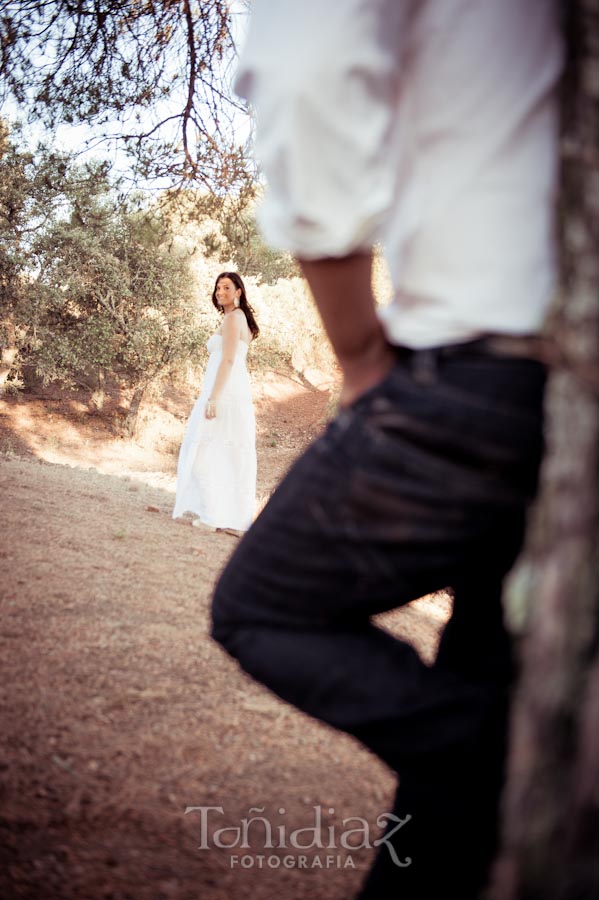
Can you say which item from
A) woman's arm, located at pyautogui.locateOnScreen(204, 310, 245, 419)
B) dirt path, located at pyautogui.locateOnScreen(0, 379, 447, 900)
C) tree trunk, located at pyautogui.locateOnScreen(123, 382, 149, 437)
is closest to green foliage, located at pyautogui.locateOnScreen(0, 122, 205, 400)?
tree trunk, located at pyautogui.locateOnScreen(123, 382, 149, 437)

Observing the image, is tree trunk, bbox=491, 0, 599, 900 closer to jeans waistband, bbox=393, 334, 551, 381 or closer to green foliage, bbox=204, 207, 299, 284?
jeans waistband, bbox=393, 334, 551, 381

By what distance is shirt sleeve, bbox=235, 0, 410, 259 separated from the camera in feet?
2.58

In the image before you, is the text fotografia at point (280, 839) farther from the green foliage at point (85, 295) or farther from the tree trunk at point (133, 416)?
the tree trunk at point (133, 416)

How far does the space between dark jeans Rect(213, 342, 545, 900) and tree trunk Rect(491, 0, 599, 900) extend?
0.11m

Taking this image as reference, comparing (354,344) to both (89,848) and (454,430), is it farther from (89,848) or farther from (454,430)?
(89,848)

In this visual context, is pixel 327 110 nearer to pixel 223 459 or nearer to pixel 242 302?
pixel 223 459

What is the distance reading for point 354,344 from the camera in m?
0.96

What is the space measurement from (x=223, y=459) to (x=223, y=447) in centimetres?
12

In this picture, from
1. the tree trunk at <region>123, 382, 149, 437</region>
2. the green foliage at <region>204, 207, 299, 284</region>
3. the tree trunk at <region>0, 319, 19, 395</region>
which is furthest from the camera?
the tree trunk at <region>123, 382, 149, 437</region>

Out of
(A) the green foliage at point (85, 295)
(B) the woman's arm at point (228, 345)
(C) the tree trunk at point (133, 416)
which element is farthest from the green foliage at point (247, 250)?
(C) the tree trunk at point (133, 416)

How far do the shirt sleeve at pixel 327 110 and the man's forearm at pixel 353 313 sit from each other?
0.03 metres

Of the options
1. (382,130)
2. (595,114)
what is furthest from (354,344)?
(595,114)

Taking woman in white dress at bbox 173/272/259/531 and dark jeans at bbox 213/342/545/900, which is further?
woman in white dress at bbox 173/272/259/531

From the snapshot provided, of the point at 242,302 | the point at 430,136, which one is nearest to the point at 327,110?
the point at 430,136
